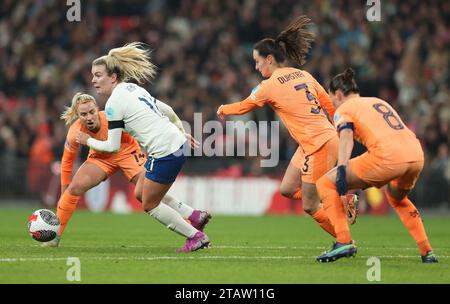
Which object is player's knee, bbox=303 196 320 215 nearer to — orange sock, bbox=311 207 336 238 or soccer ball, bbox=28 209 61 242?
orange sock, bbox=311 207 336 238

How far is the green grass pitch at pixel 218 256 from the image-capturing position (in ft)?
26.4

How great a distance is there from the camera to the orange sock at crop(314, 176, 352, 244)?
29.9 ft

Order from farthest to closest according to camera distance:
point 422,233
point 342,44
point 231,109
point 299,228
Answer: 1. point 342,44
2. point 299,228
3. point 231,109
4. point 422,233

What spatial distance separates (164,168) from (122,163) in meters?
1.41

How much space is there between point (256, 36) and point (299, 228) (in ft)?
30.1

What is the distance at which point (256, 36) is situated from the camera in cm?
2378

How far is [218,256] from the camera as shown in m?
9.84

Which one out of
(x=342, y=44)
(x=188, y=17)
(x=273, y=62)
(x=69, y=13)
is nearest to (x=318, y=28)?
(x=342, y=44)

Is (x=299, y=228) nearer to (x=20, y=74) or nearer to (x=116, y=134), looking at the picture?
(x=116, y=134)

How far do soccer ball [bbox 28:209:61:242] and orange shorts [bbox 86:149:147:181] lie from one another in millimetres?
901

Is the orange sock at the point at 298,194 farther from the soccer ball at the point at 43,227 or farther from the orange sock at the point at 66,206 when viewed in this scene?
the soccer ball at the point at 43,227

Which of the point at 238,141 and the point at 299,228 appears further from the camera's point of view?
the point at 238,141

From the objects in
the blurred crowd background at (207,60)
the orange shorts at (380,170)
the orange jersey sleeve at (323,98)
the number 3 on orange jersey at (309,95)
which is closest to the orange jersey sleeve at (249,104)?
the number 3 on orange jersey at (309,95)

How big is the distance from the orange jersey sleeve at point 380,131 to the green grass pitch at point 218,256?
1054 mm
